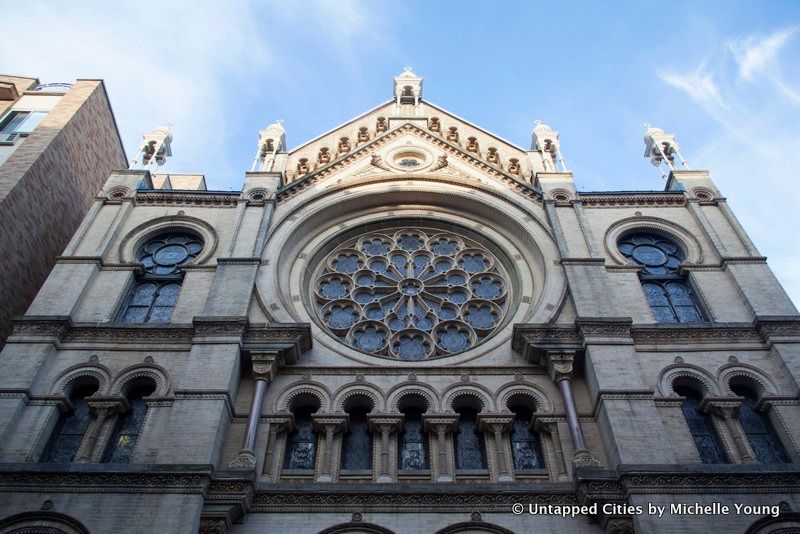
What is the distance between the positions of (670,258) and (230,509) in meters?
13.4

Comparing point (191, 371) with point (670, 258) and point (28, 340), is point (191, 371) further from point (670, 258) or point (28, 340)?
point (670, 258)

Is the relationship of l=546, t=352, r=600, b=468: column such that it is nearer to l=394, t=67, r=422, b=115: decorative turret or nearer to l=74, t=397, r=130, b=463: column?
l=74, t=397, r=130, b=463: column

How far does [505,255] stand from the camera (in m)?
19.4

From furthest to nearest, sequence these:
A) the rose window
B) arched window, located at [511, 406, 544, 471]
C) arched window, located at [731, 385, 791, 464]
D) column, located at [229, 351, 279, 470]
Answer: the rose window
arched window, located at [511, 406, 544, 471]
arched window, located at [731, 385, 791, 464]
column, located at [229, 351, 279, 470]

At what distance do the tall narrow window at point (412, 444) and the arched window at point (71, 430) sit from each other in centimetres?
665

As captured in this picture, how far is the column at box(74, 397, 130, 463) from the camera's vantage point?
13743 millimetres

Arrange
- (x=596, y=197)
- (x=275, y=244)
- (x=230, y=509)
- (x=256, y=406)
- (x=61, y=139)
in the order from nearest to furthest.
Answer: (x=230, y=509), (x=256, y=406), (x=275, y=244), (x=596, y=197), (x=61, y=139)

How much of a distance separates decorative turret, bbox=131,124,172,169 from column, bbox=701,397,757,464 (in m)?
18.9

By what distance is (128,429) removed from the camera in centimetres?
1438

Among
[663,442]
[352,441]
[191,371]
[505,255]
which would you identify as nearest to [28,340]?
[191,371]

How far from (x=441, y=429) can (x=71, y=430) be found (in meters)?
7.78

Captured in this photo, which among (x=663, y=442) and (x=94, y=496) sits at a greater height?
(x=663, y=442)

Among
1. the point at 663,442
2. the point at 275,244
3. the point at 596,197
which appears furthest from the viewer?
the point at 596,197

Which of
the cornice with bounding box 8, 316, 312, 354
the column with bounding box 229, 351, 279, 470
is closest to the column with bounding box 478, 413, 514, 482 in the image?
the cornice with bounding box 8, 316, 312, 354
